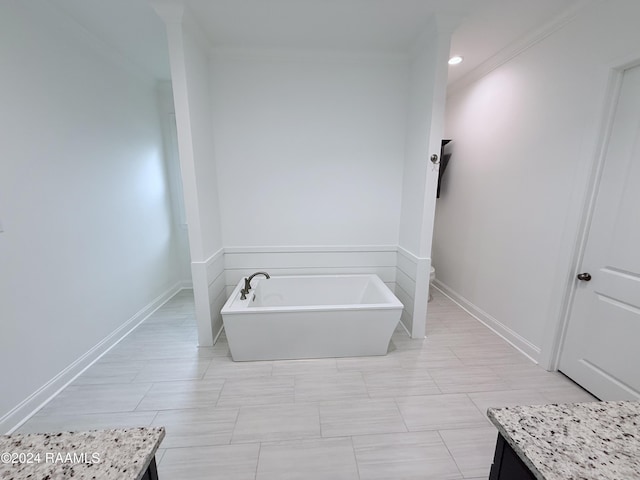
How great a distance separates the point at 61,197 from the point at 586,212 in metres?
3.69

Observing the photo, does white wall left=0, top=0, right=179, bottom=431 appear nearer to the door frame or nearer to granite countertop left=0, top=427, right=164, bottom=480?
granite countertop left=0, top=427, right=164, bottom=480

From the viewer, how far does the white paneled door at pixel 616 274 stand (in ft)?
4.95

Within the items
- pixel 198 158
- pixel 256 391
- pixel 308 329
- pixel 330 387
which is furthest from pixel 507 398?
pixel 198 158

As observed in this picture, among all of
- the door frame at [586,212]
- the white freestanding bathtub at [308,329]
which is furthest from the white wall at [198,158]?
the door frame at [586,212]

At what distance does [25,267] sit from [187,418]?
1390 mm

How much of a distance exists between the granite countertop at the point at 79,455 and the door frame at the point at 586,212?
99.3 inches

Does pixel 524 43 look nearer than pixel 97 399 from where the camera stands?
No

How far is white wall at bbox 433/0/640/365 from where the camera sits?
1.67 metres

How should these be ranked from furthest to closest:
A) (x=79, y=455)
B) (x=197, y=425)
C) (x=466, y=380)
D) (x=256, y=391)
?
1. (x=466, y=380)
2. (x=256, y=391)
3. (x=197, y=425)
4. (x=79, y=455)

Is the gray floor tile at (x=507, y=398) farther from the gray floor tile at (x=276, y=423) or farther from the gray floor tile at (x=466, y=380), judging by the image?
the gray floor tile at (x=276, y=423)

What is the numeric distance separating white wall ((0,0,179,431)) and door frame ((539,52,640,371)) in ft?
11.9

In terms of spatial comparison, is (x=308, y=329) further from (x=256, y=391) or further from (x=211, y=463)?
(x=211, y=463)

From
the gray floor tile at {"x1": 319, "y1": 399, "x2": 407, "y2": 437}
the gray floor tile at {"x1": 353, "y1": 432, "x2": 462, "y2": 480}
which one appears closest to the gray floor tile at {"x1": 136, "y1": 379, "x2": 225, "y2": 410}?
the gray floor tile at {"x1": 319, "y1": 399, "x2": 407, "y2": 437}

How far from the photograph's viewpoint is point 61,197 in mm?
1844
